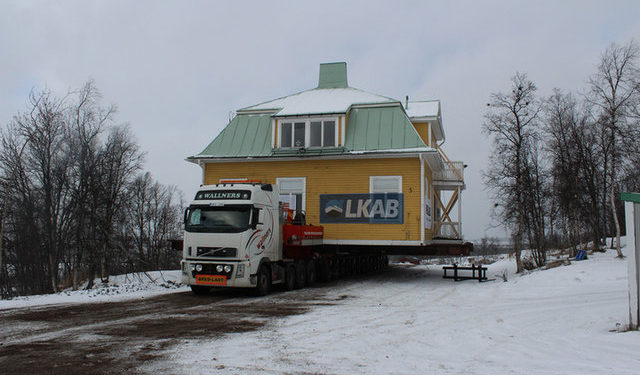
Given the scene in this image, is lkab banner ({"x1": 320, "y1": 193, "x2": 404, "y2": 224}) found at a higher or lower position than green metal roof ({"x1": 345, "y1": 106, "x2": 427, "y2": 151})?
lower

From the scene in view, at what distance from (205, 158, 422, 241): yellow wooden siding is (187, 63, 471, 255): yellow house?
0.04 metres

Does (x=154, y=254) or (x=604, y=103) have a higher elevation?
(x=604, y=103)

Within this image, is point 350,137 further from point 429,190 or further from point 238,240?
point 238,240

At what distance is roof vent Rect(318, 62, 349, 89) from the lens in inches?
1008

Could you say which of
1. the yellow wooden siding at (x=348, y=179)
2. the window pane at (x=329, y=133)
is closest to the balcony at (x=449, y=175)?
the yellow wooden siding at (x=348, y=179)

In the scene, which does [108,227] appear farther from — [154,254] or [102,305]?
[154,254]

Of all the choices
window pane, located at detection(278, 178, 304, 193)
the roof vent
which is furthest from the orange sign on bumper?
the roof vent

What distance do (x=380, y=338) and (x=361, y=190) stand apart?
12.6 meters

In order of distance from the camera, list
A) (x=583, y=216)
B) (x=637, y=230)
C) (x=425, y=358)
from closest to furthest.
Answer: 1. (x=425, y=358)
2. (x=637, y=230)
3. (x=583, y=216)

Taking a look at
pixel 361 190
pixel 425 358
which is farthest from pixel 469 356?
pixel 361 190

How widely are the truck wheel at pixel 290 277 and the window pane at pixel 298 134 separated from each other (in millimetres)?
6381

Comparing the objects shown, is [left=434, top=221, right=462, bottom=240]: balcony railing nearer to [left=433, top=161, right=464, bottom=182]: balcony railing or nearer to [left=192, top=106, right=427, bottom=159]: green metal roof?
[left=433, top=161, right=464, bottom=182]: balcony railing

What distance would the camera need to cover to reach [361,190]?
20.1 meters

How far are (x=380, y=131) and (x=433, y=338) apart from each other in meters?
13.7
